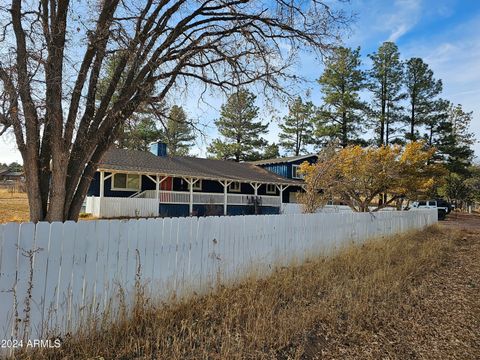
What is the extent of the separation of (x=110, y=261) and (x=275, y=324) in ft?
6.83

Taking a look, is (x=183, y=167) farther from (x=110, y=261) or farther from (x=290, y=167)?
(x=110, y=261)

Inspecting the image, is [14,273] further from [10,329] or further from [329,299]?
[329,299]

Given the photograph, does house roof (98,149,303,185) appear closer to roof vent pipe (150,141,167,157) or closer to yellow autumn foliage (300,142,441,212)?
roof vent pipe (150,141,167,157)

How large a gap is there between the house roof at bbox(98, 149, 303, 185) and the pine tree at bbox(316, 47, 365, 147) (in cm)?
1149

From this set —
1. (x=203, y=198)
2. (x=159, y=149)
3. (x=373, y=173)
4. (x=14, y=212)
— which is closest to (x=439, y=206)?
(x=373, y=173)

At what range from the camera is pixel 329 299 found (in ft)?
15.4

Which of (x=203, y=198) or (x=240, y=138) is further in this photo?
Answer: (x=240, y=138)

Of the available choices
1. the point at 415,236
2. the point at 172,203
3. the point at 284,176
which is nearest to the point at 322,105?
the point at 284,176

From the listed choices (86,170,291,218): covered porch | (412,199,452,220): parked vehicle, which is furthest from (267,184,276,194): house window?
(412,199,452,220): parked vehicle

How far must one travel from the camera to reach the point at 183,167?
21.1 m

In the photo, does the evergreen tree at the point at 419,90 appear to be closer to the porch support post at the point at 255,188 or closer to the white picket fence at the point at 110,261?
the porch support post at the point at 255,188

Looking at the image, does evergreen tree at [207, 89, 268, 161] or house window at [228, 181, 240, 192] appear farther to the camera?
evergreen tree at [207, 89, 268, 161]

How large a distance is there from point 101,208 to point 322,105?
27.2 m

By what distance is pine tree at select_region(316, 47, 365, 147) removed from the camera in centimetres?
3375
